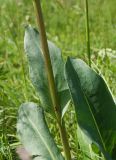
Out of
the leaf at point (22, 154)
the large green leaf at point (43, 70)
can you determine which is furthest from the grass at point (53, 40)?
the large green leaf at point (43, 70)

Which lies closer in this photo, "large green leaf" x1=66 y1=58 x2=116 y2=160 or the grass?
"large green leaf" x1=66 y1=58 x2=116 y2=160

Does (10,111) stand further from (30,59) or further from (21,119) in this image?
(30,59)

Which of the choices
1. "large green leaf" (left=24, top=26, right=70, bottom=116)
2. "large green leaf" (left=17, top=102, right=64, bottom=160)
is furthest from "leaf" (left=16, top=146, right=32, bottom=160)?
"large green leaf" (left=24, top=26, right=70, bottom=116)

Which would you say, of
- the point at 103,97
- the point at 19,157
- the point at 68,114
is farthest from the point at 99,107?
the point at 68,114

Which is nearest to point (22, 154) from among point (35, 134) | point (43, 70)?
point (35, 134)

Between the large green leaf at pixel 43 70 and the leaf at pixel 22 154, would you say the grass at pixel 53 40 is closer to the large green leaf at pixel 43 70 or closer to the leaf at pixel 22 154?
the leaf at pixel 22 154

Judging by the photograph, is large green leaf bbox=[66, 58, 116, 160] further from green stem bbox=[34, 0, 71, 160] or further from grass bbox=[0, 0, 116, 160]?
grass bbox=[0, 0, 116, 160]

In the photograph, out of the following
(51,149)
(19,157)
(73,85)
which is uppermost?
(73,85)
